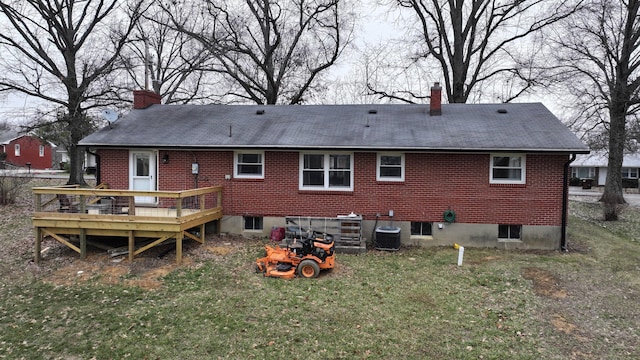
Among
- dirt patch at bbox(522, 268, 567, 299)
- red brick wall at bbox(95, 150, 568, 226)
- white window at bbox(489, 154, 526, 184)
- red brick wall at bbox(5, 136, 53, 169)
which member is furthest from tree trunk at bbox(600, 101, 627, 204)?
red brick wall at bbox(5, 136, 53, 169)

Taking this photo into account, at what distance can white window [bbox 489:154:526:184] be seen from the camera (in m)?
10.9

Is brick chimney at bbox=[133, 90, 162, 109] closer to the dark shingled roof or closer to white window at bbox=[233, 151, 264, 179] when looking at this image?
the dark shingled roof

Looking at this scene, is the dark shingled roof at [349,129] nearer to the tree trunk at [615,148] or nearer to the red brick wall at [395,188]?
the red brick wall at [395,188]

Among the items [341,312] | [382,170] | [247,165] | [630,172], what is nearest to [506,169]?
[382,170]

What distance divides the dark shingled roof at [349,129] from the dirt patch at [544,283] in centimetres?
345

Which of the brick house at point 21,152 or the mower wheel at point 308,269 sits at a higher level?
Result: the brick house at point 21,152

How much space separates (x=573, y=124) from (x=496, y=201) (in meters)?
13.9

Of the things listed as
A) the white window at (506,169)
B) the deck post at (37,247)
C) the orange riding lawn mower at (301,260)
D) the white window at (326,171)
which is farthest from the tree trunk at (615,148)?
the deck post at (37,247)

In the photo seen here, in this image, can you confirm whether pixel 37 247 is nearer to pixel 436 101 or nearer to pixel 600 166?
pixel 436 101

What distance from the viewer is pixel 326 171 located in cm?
1166

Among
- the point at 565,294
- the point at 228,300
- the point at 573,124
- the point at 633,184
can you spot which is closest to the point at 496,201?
the point at 565,294

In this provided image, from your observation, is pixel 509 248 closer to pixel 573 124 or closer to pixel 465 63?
pixel 573 124

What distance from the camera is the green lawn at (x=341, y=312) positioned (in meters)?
5.37

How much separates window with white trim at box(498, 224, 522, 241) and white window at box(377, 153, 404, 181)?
344 cm
